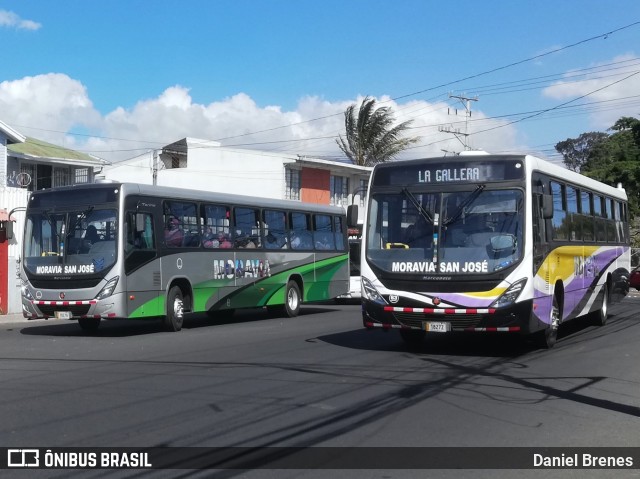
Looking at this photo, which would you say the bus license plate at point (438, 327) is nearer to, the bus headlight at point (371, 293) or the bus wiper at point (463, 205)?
the bus headlight at point (371, 293)

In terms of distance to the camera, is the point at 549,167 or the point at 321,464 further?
the point at 549,167

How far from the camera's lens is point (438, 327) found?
1290 cm

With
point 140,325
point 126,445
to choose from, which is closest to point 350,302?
point 140,325

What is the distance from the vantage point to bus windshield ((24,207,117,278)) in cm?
1716

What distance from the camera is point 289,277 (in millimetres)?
23500

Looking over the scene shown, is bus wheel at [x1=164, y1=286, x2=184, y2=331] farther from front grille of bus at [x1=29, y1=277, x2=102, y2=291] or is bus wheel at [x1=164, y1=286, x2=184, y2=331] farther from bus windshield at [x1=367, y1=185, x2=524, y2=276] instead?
bus windshield at [x1=367, y1=185, x2=524, y2=276]

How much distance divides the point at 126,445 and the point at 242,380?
363cm

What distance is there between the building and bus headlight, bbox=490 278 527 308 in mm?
15191

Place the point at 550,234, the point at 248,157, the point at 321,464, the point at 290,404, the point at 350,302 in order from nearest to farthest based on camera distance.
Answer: the point at 321,464 → the point at 290,404 → the point at 550,234 → the point at 350,302 → the point at 248,157

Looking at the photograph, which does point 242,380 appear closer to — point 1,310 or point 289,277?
point 289,277

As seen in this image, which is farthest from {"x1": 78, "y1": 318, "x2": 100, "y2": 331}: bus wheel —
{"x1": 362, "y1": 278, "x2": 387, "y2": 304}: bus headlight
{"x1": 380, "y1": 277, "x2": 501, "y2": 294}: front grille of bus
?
{"x1": 380, "y1": 277, "x2": 501, "y2": 294}: front grille of bus

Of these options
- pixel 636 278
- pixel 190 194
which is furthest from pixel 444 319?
pixel 636 278

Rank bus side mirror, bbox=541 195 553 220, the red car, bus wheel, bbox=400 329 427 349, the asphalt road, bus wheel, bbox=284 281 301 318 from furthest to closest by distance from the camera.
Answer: the red car
bus wheel, bbox=284 281 301 318
bus wheel, bbox=400 329 427 349
bus side mirror, bbox=541 195 553 220
the asphalt road

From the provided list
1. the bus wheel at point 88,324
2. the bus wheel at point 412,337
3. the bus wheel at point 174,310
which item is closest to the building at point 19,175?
the bus wheel at point 88,324
